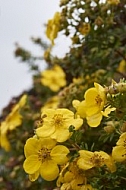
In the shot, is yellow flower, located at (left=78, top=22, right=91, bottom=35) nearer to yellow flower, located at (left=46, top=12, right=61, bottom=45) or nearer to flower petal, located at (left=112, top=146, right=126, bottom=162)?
yellow flower, located at (left=46, top=12, right=61, bottom=45)

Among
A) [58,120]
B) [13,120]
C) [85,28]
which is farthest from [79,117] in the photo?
[13,120]

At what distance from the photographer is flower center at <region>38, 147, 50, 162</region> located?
3.28 ft

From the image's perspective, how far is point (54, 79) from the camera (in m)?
2.46

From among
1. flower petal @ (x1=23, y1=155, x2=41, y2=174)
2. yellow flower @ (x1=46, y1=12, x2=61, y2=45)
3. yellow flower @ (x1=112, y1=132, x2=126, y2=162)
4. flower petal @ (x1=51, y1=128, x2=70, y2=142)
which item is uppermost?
yellow flower @ (x1=46, y1=12, x2=61, y2=45)

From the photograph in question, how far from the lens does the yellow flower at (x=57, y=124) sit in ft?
3.27

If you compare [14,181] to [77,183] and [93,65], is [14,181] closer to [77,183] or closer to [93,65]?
[93,65]

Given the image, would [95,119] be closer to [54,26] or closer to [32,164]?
[32,164]

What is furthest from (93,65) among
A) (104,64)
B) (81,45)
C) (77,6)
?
(77,6)

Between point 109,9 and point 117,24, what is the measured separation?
0.45 feet

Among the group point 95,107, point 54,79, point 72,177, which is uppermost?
point 54,79

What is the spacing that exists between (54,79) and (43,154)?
1.47m

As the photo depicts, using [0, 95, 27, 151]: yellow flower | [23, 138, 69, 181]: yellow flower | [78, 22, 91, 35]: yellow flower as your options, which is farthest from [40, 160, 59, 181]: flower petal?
[0, 95, 27, 151]: yellow flower

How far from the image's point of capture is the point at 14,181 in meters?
1.83

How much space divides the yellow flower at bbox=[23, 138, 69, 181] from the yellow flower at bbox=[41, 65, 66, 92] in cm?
128
